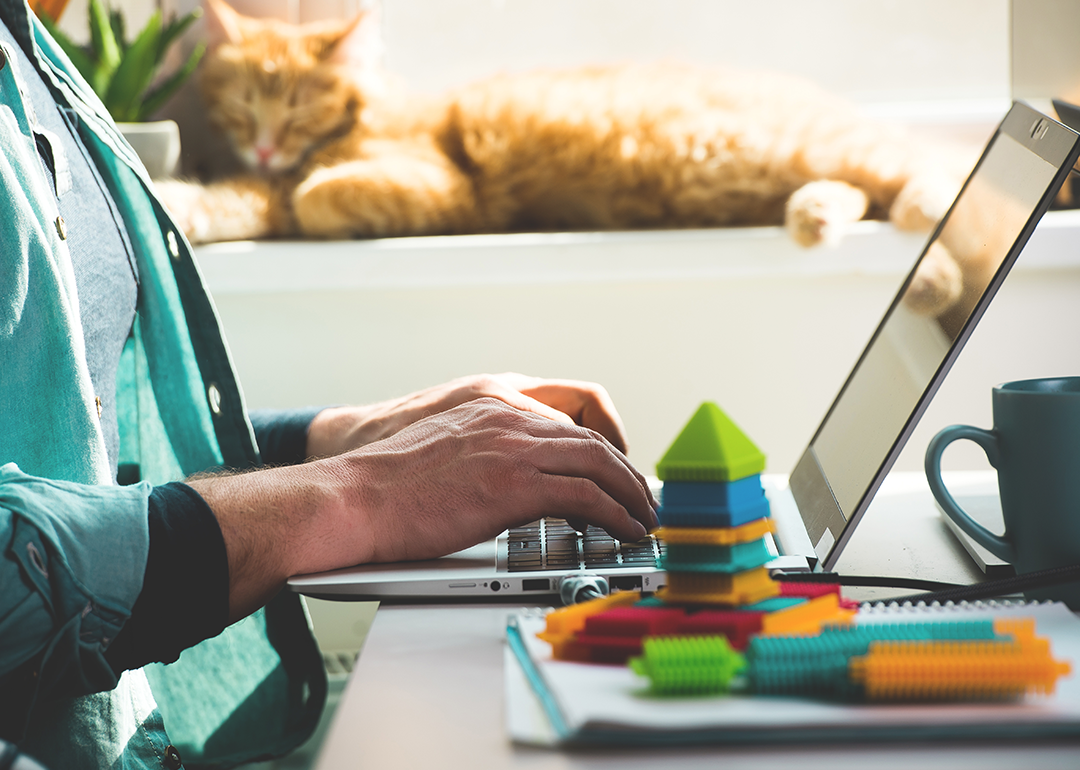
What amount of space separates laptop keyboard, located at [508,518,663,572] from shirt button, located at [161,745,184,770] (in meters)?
0.26

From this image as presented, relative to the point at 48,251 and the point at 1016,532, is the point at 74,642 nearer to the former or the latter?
the point at 48,251

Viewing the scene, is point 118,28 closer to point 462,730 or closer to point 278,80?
point 278,80

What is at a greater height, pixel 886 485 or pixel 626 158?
pixel 626 158

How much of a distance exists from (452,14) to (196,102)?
1.54 feet

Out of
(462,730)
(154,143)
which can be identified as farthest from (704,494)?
(154,143)

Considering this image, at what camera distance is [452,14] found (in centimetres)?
167

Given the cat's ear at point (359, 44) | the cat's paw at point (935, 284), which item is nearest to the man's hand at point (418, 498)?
the cat's paw at point (935, 284)

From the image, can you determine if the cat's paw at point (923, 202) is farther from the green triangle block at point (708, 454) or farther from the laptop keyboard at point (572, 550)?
the green triangle block at point (708, 454)

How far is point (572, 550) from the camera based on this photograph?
581 millimetres

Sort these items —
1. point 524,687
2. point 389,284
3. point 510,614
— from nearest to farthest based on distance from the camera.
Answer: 1. point 524,687
2. point 510,614
3. point 389,284

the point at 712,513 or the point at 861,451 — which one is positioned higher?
the point at 861,451

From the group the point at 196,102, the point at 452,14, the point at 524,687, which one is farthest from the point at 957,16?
the point at 524,687

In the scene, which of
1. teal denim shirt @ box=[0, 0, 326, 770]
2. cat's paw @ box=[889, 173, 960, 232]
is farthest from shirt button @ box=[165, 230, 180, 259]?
cat's paw @ box=[889, 173, 960, 232]

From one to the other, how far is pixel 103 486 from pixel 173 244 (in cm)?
40
